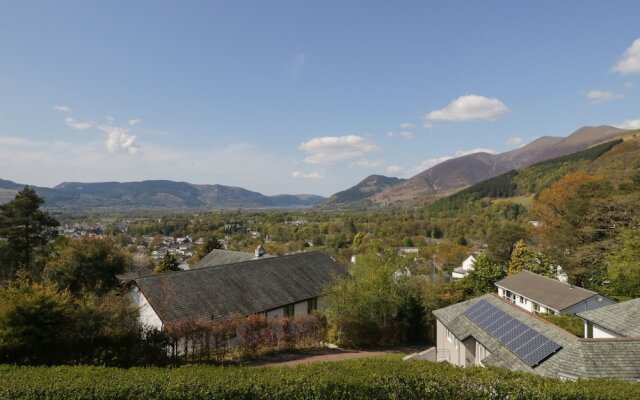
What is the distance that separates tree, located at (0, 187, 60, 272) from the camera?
111 feet

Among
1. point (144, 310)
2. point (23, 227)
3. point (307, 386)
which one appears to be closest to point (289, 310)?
point (144, 310)

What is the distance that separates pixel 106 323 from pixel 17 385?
6.52m

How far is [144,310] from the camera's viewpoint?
23984 mm

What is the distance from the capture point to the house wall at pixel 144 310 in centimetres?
2330

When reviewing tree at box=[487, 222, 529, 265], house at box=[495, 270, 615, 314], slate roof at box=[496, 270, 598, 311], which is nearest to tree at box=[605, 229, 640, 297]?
house at box=[495, 270, 615, 314]

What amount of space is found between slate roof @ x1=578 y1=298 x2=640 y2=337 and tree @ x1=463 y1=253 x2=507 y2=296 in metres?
21.5

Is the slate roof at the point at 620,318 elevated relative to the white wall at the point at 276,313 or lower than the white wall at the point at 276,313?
elevated

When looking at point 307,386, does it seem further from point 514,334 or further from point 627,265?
point 627,265

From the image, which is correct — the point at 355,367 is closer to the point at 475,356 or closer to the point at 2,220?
the point at 475,356

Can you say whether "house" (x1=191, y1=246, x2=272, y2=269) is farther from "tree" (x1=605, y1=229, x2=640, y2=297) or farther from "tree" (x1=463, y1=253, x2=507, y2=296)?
"tree" (x1=605, y1=229, x2=640, y2=297)

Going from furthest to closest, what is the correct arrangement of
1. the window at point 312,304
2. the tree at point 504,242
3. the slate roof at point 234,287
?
1. the tree at point 504,242
2. the window at point 312,304
3. the slate roof at point 234,287

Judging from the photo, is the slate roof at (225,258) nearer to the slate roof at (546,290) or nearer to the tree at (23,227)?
the tree at (23,227)

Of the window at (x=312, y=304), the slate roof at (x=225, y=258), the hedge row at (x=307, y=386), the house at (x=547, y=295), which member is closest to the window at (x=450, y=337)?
the hedge row at (x=307, y=386)

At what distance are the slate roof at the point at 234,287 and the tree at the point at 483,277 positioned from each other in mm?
15664
